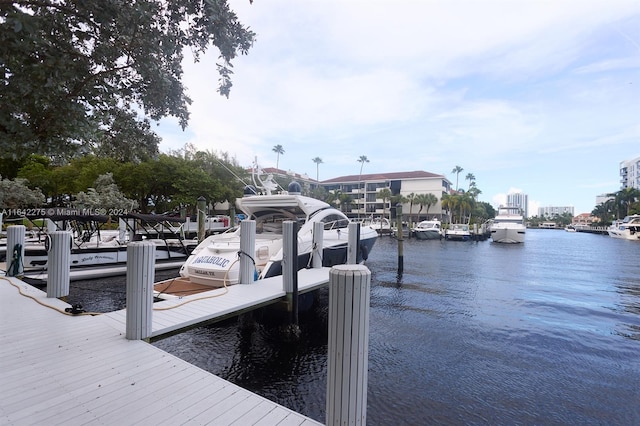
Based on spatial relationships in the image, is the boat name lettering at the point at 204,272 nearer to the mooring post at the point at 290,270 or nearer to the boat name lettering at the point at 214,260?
the boat name lettering at the point at 214,260

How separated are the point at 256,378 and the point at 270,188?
7.32 m

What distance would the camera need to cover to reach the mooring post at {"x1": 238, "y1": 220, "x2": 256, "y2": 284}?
714cm

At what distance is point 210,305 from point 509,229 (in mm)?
42567

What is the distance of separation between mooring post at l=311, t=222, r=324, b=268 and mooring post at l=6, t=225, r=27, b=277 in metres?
6.79

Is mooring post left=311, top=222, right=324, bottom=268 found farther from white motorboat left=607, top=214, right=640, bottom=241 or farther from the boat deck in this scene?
white motorboat left=607, top=214, right=640, bottom=241

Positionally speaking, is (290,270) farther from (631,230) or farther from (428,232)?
(631,230)

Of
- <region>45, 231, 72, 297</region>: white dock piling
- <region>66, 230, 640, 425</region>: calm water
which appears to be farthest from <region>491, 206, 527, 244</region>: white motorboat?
<region>45, 231, 72, 297</region>: white dock piling

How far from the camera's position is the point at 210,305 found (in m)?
5.70

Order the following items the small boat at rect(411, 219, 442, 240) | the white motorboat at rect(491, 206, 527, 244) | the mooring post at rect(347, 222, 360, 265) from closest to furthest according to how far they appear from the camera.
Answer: the mooring post at rect(347, 222, 360, 265), the white motorboat at rect(491, 206, 527, 244), the small boat at rect(411, 219, 442, 240)

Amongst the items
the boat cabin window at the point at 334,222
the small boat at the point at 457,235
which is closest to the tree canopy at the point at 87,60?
the boat cabin window at the point at 334,222

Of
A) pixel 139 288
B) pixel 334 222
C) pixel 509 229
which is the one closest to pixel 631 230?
pixel 509 229

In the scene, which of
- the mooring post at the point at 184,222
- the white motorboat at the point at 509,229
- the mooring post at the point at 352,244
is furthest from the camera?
the white motorboat at the point at 509,229

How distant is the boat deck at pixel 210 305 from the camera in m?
4.81

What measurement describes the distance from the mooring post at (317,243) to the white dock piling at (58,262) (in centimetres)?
534
